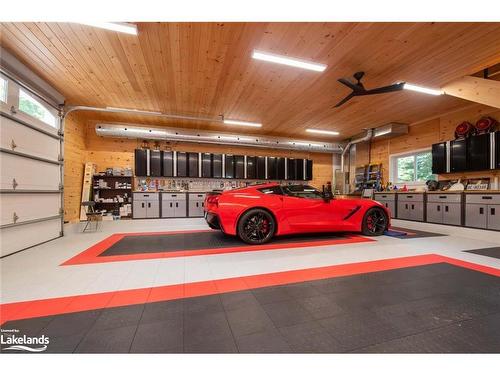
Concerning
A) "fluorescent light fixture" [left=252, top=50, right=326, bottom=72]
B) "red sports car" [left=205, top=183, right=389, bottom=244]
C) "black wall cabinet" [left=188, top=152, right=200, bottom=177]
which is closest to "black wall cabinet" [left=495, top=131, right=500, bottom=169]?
"red sports car" [left=205, top=183, right=389, bottom=244]

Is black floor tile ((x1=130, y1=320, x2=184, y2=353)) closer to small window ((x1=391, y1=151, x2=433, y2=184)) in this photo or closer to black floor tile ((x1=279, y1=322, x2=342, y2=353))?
black floor tile ((x1=279, y1=322, x2=342, y2=353))

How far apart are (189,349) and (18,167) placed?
13.2ft

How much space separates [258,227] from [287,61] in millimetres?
2717

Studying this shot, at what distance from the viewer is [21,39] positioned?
10.3 feet

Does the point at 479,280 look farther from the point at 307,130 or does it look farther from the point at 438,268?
the point at 307,130

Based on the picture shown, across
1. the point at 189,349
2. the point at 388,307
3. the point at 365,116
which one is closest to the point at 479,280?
the point at 388,307

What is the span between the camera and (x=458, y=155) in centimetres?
547

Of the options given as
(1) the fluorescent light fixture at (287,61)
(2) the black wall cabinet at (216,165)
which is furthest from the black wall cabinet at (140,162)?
(1) the fluorescent light fixture at (287,61)

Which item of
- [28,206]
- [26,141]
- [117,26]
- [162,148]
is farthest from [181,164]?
[117,26]

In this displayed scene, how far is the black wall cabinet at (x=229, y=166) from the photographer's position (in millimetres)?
7978

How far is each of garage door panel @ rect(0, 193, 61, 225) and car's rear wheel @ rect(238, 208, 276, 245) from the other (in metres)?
3.30

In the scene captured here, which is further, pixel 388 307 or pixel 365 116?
pixel 365 116

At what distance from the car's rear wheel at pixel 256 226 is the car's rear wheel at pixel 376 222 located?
2000mm

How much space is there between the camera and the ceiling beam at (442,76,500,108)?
371 centimetres
